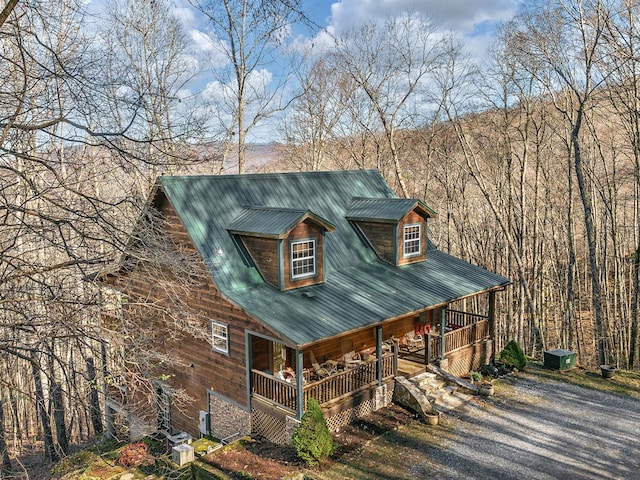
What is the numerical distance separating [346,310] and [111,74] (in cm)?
830

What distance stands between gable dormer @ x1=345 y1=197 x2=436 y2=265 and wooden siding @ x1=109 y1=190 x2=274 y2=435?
608 cm

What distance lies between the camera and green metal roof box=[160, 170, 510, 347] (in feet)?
42.2

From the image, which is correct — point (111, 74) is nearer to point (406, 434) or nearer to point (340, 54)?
point (406, 434)

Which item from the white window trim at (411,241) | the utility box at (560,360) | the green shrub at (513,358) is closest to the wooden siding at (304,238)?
the white window trim at (411,241)

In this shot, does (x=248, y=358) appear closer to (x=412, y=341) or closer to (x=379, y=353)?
(x=379, y=353)

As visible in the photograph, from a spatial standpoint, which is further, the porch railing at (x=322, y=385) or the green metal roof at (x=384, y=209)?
the green metal roof at (x=384, y=209)

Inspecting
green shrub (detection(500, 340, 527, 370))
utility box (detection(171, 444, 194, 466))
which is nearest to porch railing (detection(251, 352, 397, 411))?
utility box (detection(171, 444, 194, 466))

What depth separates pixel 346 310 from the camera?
44.1 feet

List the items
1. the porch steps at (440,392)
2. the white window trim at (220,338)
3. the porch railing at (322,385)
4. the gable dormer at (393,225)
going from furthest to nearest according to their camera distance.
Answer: the gable dormer at (393,225), the porch steps at (440,392), the white window trim at (220,338), the porch railing at (322,385)

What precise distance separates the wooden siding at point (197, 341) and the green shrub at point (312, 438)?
216 cm

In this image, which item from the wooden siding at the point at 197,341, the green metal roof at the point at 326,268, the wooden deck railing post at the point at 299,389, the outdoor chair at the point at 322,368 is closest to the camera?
the wooden deck railing post at the point at 299,389

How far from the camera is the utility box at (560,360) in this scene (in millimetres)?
17719

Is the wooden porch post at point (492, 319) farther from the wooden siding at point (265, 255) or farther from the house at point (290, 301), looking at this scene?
the wooden siding at point (265, 255)

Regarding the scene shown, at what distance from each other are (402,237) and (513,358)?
5934 millimetres
